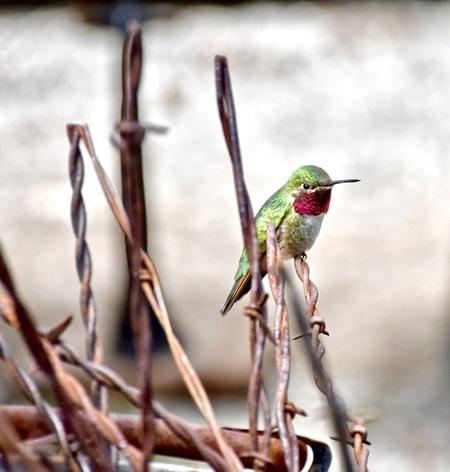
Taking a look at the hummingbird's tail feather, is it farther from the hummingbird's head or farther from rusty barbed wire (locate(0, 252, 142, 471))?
rusty barbed wire (locate(0, 252, 142, 471))

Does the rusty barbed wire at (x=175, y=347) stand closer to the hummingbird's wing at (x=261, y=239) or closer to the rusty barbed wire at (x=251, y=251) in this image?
the rusty barbed wire at (x=251, y=251)

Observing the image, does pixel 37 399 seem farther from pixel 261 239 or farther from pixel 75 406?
pixel 261 239

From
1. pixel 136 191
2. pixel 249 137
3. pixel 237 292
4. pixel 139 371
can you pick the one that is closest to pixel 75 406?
pixel 139 371

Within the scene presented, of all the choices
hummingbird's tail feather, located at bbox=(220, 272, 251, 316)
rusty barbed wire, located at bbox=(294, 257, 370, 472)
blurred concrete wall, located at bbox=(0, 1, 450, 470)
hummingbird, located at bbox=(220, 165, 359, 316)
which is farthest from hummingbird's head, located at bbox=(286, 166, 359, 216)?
blurred concrete wall, located at bbox=(0, 1, 450, 470)

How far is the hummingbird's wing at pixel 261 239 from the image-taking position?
215cm

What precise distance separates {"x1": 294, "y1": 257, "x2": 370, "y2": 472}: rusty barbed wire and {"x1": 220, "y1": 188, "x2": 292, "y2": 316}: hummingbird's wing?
796mm

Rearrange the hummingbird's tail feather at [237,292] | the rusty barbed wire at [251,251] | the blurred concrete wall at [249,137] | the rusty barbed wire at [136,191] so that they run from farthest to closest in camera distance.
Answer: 1. the blurred concrete wall at [249,137]
2. the hummingbird's tail feather at [237,292]
3. the rusty barbed wire at [251,251]
4. the rusty barbed wire at [136,191]

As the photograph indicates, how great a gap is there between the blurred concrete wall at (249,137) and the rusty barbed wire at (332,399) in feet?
12.5

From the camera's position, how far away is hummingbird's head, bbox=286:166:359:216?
2.21 meters

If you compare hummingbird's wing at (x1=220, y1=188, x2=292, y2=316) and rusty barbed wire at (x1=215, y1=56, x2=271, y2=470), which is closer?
rusty barbed wire at (x1=215, y1=56, x2=271, y2=470)

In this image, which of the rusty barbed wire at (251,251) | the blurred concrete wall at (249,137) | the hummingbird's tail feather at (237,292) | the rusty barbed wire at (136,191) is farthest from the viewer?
the blurred concrete wall at (249,137)

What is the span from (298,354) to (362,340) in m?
0.59

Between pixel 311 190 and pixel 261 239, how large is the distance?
176mm

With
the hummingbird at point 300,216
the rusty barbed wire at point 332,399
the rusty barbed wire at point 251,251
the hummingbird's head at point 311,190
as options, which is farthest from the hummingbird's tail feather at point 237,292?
the rusty barbed wire at point 251,251
